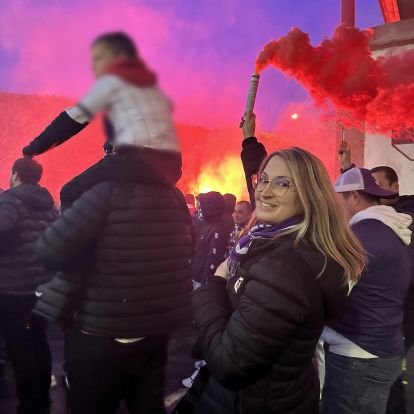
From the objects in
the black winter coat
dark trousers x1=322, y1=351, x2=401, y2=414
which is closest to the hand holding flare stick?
the black winter coat

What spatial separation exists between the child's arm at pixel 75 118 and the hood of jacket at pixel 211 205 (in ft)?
11.5

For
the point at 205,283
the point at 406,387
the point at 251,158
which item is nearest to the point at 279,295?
the point at 205,283

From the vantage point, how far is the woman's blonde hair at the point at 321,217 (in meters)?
1.47

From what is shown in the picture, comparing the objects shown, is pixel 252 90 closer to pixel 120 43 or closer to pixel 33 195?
pixel 120 43

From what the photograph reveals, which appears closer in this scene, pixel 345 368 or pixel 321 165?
pixel 321 165

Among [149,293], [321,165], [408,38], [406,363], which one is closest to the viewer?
[321,165]

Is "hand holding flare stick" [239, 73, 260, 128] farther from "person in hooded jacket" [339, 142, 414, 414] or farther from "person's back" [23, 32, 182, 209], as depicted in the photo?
"person in hooded jacket" [339, 142, 414, 414]

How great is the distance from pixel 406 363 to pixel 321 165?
3875 mm

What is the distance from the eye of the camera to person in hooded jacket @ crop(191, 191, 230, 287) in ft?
16.0

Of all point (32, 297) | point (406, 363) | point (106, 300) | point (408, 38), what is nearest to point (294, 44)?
point (408, 38)

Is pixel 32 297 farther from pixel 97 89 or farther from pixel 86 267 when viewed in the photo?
pixel 97 89

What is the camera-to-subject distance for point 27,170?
2.97m

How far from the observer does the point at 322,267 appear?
54.7 inches

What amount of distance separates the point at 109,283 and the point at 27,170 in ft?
5.52
